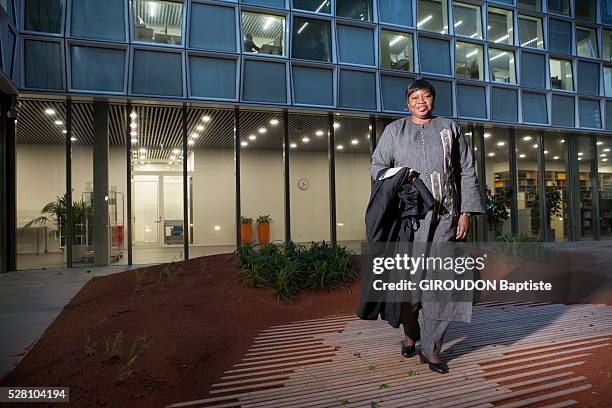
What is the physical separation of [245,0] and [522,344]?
32.2 feet

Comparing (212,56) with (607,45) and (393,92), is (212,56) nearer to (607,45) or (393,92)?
(393,92)

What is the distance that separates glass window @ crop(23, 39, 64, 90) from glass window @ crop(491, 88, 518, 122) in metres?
11.3

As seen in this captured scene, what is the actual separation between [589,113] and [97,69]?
14.7 meters

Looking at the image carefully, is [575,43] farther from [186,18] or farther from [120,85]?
[120,85]

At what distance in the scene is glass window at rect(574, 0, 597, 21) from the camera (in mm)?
14359

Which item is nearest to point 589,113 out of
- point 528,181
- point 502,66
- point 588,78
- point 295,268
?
point 588,78

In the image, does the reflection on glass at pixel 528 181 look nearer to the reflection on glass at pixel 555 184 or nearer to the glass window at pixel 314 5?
the reflection on glass at pixel 555 184

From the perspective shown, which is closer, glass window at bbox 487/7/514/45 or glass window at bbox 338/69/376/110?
glass window at bbox 338/69/376/110

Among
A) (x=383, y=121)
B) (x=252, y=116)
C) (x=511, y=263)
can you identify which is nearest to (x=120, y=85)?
(x=252, y=116)

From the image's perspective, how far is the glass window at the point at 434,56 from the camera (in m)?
12.2

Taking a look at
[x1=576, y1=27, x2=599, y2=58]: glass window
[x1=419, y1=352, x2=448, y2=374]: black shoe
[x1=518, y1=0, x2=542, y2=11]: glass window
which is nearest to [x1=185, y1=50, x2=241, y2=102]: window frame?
[x1=419, y1=352, x2=448, y2=374]: black shoe

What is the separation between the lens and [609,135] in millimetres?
15156

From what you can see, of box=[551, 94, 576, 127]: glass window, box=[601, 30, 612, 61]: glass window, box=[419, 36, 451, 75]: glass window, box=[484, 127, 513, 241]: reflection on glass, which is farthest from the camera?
box=[601, 30, 612, 61]: glass window

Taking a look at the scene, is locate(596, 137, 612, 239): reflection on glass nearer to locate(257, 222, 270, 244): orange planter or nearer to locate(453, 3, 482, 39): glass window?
locate(453, 3, 482, 39): glass window
